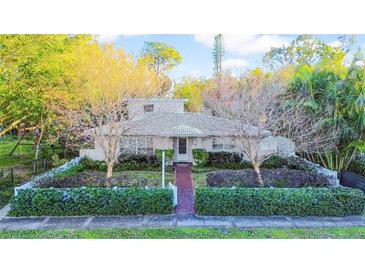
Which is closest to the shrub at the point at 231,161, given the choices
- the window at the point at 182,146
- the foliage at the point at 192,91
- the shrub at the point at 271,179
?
the window at the point at 182,146

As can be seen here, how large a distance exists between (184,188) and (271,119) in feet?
16.4

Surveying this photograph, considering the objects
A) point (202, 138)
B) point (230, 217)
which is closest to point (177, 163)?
point (202, 138)

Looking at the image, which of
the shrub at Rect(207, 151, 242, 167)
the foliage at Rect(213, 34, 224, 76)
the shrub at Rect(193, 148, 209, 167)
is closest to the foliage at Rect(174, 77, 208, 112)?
the foliage at Rect(213, 34, 224, 76)

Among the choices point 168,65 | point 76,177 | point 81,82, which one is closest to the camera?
point 76,177

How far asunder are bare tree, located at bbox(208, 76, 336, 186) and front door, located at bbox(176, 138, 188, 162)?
18.2 feet

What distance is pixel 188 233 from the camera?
28.8ft

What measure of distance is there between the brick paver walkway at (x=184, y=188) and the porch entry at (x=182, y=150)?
872mm

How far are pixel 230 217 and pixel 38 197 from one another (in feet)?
20.9

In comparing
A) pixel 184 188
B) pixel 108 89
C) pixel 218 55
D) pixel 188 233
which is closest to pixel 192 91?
pixel 218 55

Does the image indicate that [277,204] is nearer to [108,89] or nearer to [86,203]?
[86,203]

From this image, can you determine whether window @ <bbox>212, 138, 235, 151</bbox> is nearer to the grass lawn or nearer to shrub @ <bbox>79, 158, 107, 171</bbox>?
shrub @ <bbox>79, 158, 107, 171</bbox>

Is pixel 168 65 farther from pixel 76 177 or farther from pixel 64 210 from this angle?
pixel 64 210
